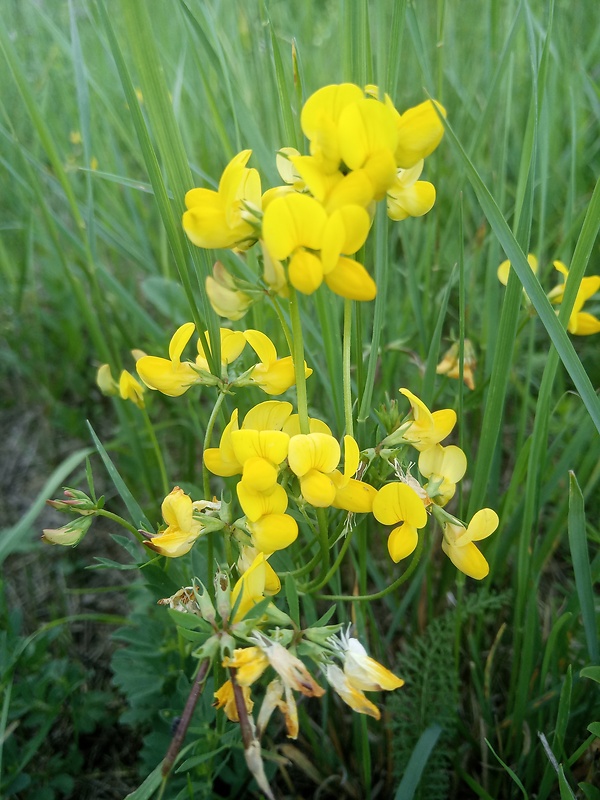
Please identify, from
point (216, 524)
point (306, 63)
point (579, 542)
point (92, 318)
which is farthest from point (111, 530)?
point (306, 63)

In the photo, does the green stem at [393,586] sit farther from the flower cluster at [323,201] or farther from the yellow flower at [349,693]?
the flower cluster at [323,201]

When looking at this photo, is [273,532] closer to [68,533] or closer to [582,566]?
[68,533]

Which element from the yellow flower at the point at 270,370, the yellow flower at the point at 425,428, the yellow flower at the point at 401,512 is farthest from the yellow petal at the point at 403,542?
the yellow flower at the point at 270,370

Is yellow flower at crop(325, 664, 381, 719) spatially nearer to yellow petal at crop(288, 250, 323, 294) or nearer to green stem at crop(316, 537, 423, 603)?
green stem at crop(316, 537, 423, 603)

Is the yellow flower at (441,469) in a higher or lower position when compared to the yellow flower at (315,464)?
lower

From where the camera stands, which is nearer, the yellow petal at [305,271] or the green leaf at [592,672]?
the yellow petal at [305,271]
